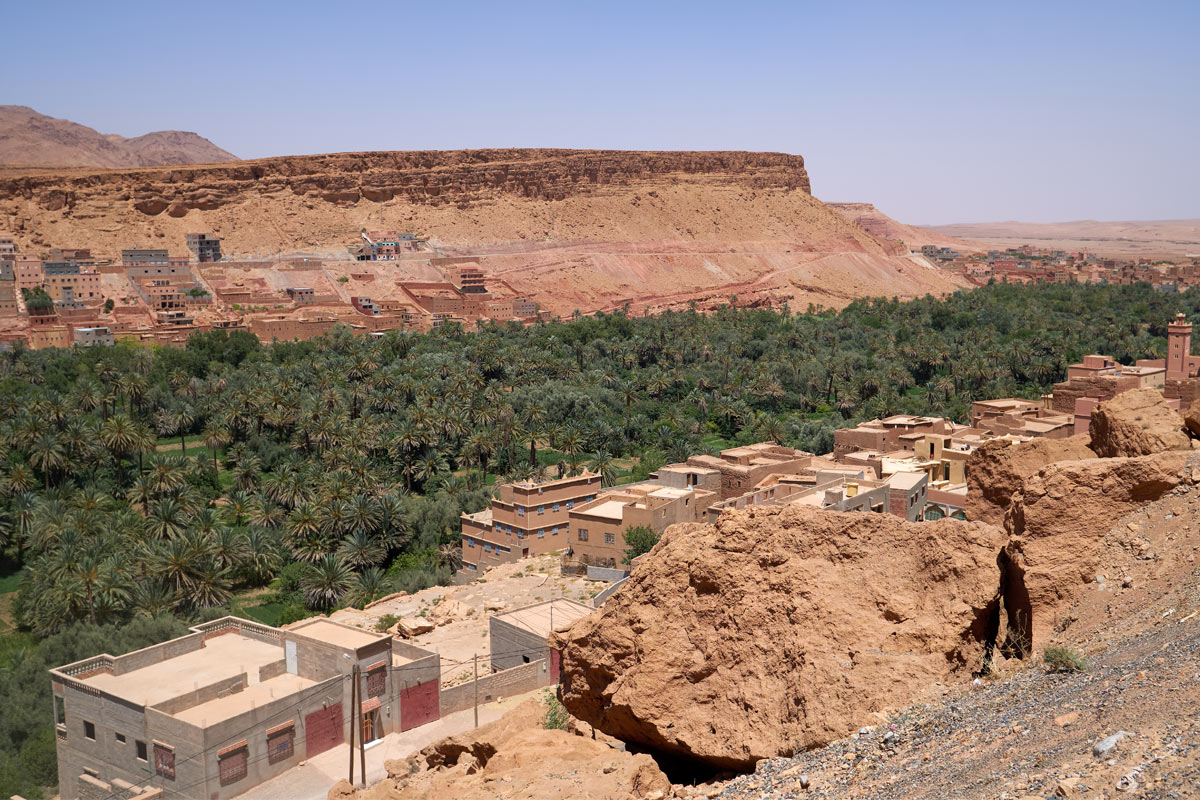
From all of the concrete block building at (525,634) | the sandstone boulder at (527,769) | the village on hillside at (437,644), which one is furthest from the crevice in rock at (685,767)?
the concrete block building at (525,634)

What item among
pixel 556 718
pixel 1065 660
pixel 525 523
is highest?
pixel 1065 660

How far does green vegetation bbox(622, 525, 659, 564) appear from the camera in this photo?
25.8 meters

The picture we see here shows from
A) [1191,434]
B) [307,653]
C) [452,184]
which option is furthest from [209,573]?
[452,184]

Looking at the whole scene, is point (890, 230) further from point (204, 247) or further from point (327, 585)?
point (327, 585)

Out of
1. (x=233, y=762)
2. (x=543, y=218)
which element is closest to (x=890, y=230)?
(x=543, y=218)

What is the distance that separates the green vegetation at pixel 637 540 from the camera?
2580cm

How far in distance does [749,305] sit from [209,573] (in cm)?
6786

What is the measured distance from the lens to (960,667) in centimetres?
571

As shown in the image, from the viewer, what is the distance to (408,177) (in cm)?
10381

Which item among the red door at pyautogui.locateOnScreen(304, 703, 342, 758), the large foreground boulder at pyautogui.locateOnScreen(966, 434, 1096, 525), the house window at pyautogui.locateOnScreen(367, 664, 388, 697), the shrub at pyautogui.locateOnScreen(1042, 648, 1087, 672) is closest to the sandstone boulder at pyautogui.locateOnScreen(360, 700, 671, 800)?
the shrub at pyautogui.locateOnScreen(1042, 648, 1087, 672)

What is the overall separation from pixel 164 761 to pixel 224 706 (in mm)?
1129

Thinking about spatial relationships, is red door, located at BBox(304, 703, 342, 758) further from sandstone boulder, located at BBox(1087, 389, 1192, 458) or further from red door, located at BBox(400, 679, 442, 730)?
sandstone boulder, located at BBox(1087, 389, 1192, 458)

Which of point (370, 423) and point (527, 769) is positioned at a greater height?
point (527, 769)

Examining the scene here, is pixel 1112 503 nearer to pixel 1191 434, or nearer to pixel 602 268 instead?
pixel 1191 434
